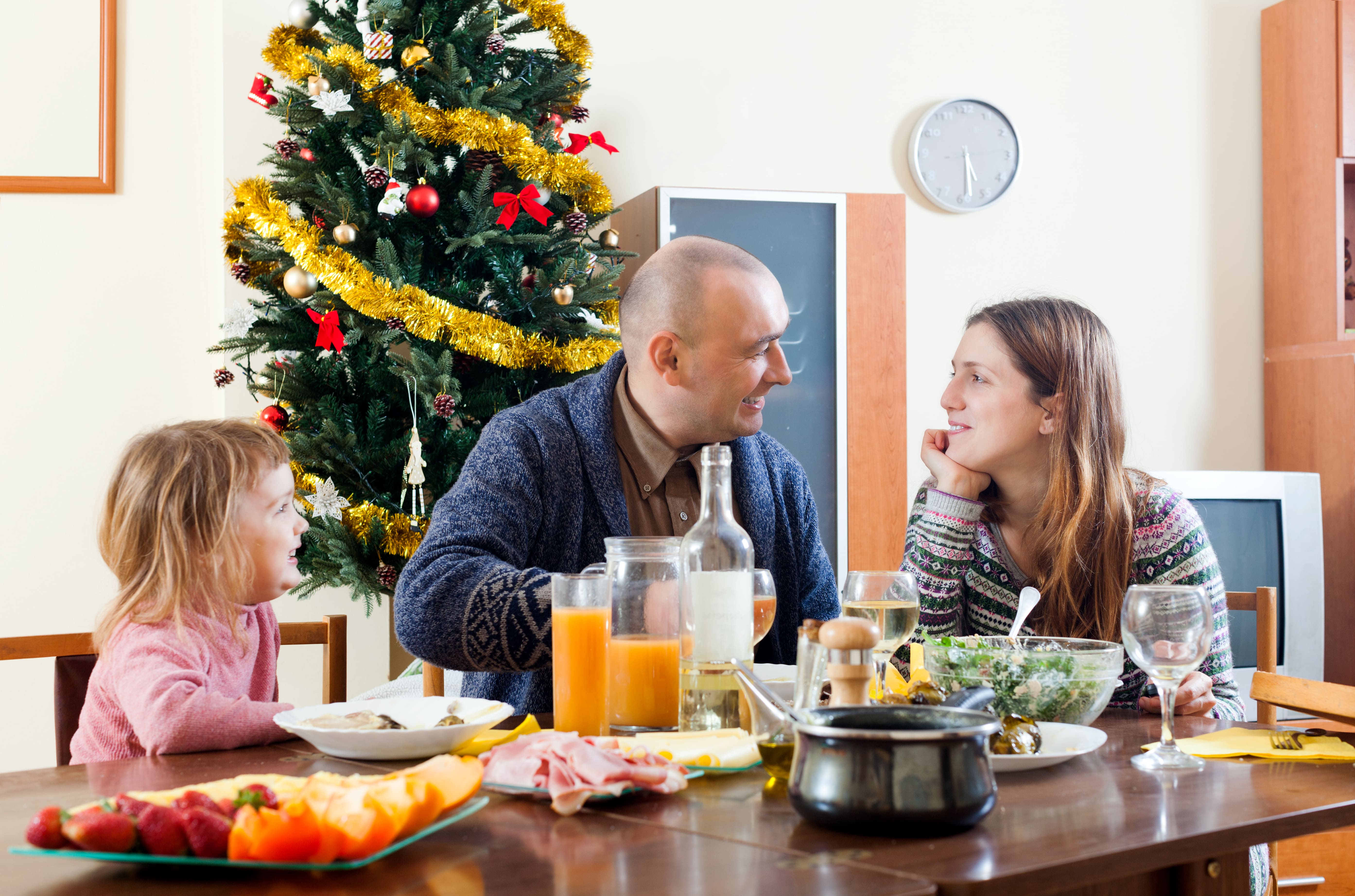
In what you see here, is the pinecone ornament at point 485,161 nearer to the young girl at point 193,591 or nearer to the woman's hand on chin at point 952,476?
the young girl at point 193,591

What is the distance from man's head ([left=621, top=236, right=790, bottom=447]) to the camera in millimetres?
1851

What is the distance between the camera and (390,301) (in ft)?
8.31

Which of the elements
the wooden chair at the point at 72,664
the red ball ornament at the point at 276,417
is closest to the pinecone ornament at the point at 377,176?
the red ball ornament at the point at 276,417

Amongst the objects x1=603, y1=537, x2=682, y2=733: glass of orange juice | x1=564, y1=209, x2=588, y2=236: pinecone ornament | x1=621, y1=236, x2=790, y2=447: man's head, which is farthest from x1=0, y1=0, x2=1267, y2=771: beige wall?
x1=603, y1=537, x2=682, y2=733: glass of orange juice

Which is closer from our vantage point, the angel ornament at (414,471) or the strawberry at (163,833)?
the strawberry at (163,833)

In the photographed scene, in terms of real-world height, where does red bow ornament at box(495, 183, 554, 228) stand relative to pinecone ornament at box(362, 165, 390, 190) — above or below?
below

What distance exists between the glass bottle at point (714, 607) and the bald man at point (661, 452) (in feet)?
1.76

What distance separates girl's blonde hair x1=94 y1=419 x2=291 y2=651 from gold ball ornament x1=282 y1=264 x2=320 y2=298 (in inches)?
39.8

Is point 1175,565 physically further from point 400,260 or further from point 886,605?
point 400,260

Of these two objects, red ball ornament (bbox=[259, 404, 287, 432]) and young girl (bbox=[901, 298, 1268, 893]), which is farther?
red ball ornament (bbox=[259, 404, 287, 432])

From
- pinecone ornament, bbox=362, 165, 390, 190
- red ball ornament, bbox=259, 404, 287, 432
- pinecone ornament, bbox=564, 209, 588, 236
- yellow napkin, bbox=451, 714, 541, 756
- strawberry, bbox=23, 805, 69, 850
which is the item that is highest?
pinecone ornament, bbox=362, 165, 390, 190

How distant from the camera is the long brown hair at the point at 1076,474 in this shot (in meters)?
1.62

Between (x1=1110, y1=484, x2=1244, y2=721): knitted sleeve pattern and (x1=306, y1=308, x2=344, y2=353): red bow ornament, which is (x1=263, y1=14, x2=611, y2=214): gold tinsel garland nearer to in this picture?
(x1=306, y1=308, x2=344, y2=353): red bow ornament

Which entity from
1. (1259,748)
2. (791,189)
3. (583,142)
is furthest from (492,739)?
(791,189)
